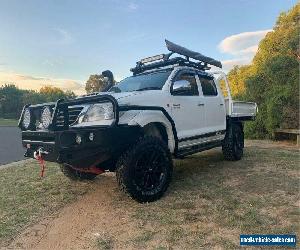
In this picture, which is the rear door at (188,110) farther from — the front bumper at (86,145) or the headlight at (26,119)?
the headlight at (26,119)

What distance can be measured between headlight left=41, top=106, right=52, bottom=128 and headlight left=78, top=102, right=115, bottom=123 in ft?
1.85

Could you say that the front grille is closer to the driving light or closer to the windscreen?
the driving light

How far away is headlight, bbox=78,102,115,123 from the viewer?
4211mm

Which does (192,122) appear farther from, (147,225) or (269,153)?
(269,153)

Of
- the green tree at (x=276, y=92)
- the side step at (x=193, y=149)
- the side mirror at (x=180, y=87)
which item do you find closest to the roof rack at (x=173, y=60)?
the side mirror at (x=180, y=87)

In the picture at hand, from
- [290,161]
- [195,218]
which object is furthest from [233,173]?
[195,218]

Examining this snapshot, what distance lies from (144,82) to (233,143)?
2933 mm

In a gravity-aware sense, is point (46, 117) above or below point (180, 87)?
below

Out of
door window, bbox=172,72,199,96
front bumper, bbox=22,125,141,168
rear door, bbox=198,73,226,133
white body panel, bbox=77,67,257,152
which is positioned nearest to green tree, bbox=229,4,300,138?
white body panel, bbox=77,67,257,152

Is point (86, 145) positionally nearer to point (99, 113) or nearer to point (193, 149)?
point (99, 113)

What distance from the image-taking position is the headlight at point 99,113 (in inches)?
166

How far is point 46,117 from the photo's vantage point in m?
4.71

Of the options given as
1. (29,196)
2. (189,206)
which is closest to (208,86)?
(189,206)

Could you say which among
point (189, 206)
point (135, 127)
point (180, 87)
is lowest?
point (189, 206)
